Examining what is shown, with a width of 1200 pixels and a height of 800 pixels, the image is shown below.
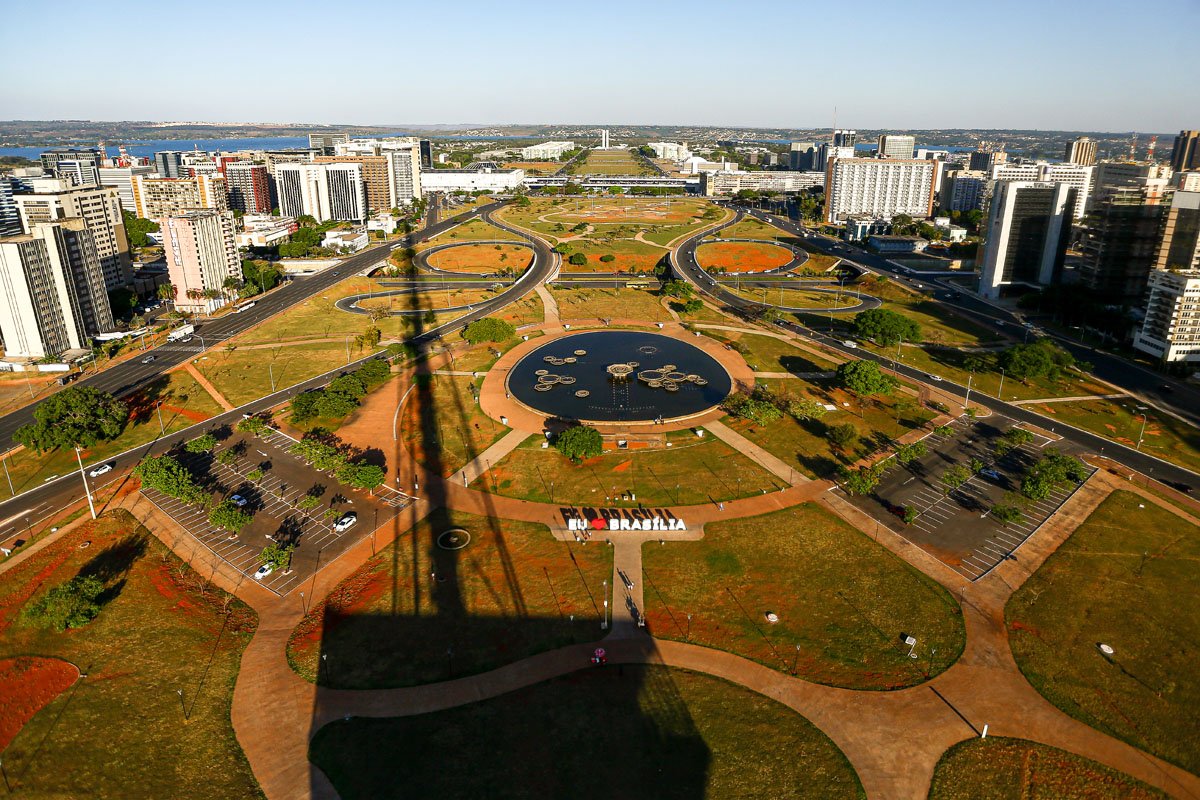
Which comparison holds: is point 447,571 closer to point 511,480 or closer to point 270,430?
point 511,480

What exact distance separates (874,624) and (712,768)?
22.1m

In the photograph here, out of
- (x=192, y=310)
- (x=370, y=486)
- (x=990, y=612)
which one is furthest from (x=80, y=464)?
(x=990, y=612)

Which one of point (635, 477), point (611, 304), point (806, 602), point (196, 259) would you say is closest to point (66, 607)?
point (635, 477)

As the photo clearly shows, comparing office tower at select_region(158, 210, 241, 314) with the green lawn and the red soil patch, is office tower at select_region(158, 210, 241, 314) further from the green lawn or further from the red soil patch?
the green lawn

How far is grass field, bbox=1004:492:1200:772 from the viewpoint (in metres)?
→ 51.1

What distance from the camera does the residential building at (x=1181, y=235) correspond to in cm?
13625

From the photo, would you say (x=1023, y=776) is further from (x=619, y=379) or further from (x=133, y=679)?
(x=619, y=379)

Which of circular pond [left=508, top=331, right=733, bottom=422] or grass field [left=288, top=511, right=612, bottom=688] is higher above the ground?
circular pond [left=508, top=331, right=733, bottom=422]

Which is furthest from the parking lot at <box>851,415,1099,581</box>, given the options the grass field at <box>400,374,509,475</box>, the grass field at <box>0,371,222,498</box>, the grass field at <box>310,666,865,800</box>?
the grass field at <box>0,371,222,498</box>

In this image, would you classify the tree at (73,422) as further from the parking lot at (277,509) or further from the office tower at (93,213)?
the office tower at (93,213)

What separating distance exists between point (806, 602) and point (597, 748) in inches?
987

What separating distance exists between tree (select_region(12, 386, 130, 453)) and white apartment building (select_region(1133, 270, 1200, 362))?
170m

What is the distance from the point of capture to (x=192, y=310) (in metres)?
155

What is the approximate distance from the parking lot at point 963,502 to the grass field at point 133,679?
2597 inches
